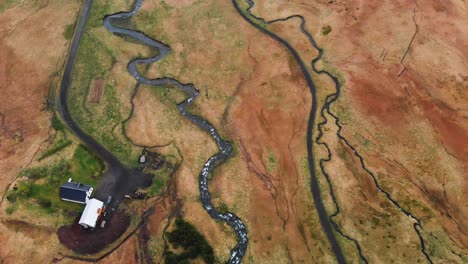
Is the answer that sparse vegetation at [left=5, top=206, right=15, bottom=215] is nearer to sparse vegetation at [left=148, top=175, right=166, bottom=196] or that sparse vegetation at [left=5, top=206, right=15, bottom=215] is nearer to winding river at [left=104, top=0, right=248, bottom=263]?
sparse vegetation at [left=148, top=175, right=166, bottom=196]

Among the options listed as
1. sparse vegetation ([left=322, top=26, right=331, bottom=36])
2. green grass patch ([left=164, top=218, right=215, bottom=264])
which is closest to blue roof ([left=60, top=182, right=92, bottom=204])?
green grass patch ([left=164, top=218, right=215, bottom=264])

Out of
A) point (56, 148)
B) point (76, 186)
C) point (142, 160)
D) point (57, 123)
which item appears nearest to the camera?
point (76, 186)

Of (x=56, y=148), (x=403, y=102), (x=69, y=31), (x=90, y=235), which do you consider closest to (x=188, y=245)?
(x=90, y=235)

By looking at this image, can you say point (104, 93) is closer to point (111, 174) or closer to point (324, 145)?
point (111, 174)

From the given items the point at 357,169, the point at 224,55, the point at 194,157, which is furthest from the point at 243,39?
the point at 357,169

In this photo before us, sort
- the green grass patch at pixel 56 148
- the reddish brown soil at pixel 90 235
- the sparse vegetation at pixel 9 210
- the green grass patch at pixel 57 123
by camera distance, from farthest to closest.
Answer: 1. the green grass patch at pixel 57 123
2. the green grass patch at pixel 56 148
3. the sparse vegetation at pixel 9 210
4. the reddish brown soil at pixel 90 235

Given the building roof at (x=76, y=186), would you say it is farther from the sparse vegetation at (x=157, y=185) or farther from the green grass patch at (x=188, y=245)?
the green grass patch at (x=188, y=245)

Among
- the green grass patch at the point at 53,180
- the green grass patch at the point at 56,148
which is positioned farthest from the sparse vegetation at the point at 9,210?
the green grass patch at the point at 56,148

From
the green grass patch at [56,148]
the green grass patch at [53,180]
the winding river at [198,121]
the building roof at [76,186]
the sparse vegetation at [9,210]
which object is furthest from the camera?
the green grass patch at [56,148]
